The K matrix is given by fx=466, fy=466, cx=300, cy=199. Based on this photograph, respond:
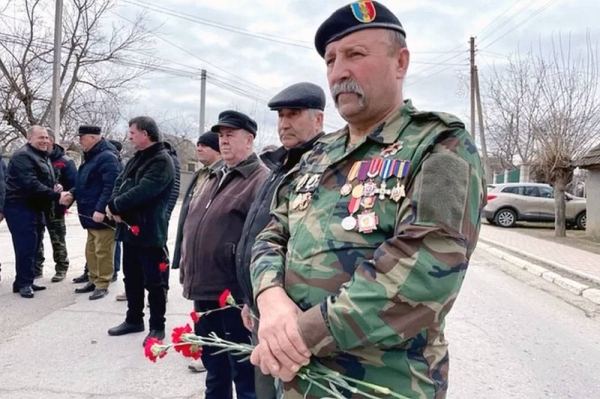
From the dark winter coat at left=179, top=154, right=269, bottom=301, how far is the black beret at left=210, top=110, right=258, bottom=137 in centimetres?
27

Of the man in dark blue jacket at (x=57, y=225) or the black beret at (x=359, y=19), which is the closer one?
the black beret at (x=359, y=19)

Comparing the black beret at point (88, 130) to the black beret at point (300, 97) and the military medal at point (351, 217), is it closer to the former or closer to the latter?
the black beret at point (300, 97)

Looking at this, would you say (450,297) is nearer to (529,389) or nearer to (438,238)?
(438,238)

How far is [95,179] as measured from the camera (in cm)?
522

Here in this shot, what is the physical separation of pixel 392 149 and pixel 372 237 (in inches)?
10.1

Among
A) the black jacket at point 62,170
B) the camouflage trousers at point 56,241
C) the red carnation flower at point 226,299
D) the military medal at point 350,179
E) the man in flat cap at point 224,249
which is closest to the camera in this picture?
the military medal at point 350,179

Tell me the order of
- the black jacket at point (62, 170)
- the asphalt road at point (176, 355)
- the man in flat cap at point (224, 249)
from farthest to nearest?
the black jacket at point (62, 170), the asphalt road at point (176, 355), the man in flat cap at point (224, 249)

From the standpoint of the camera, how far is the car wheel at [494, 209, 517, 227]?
1667cm

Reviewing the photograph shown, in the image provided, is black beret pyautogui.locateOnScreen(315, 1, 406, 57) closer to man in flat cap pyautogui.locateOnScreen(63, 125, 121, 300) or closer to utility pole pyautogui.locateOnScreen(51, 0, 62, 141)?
man in flat cap pyautogui.locateOnScreen(63, 125, 121, 300)

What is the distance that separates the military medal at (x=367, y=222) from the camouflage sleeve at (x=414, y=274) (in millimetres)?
80

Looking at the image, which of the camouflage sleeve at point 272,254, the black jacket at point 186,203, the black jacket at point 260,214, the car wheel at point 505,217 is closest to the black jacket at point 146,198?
the black jacket at point 186,203

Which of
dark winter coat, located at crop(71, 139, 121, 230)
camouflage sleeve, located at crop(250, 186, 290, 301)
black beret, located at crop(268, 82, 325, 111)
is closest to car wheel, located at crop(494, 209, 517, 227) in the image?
dark winter coat, located at crop(71, 139, 121, 230)

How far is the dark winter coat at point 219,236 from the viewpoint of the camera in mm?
2781

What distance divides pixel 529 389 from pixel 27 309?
4.67 m
